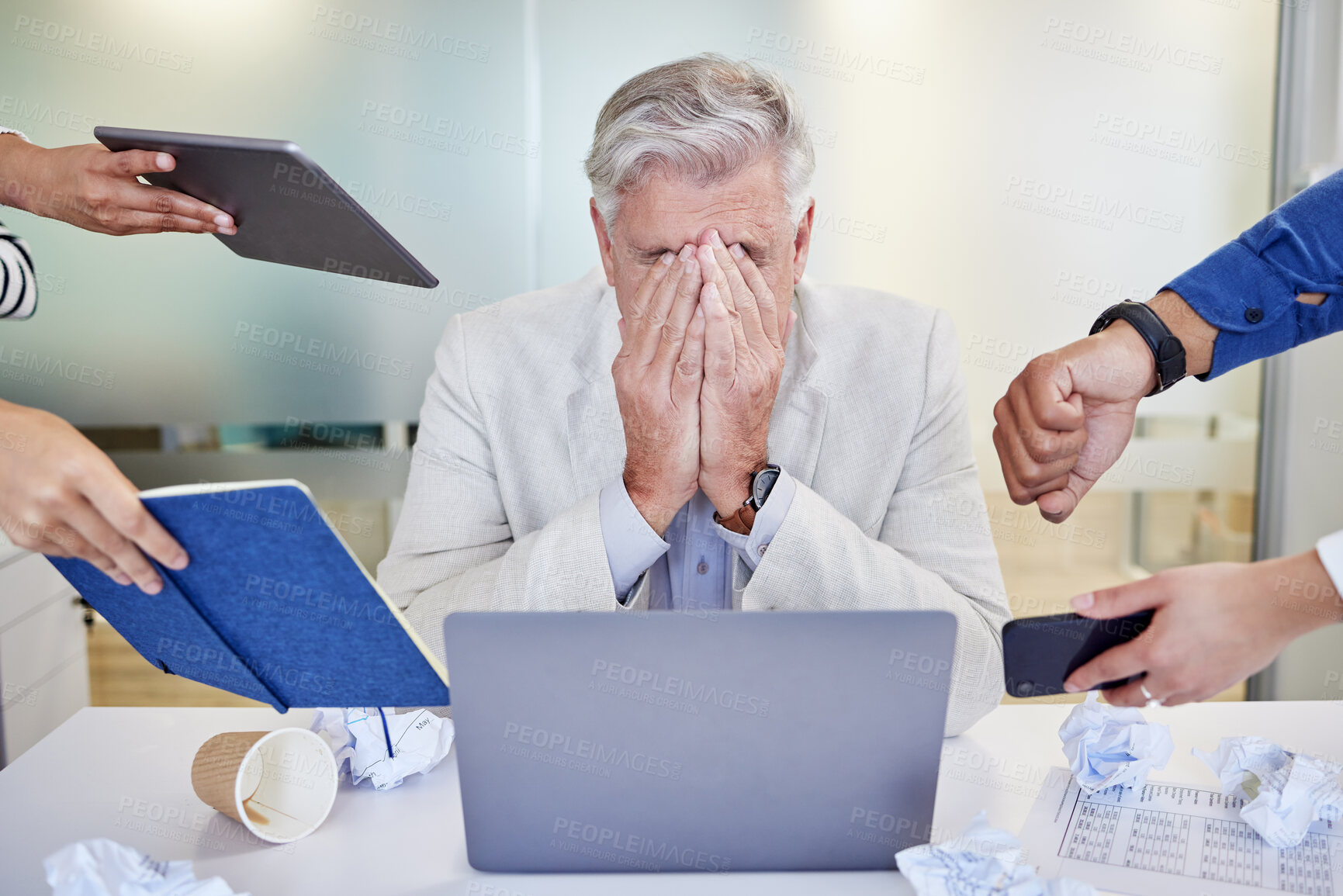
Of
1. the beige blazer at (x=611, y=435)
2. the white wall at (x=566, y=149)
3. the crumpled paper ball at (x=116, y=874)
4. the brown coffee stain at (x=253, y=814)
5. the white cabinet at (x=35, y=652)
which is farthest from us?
the white wall at (x=566, y=149)

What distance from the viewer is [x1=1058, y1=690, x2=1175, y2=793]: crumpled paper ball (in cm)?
96

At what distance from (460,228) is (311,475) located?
757 mm

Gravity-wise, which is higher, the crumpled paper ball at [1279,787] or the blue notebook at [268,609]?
the blue notebook at [268,609]

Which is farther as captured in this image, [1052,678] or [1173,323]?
[1173,323]

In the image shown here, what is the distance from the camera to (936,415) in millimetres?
1482

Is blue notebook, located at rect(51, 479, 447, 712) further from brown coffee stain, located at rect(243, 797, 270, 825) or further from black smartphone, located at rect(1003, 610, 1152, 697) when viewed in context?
black smartphone, located at rect(1003, 610, 1152, 697)

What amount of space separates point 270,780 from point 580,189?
1.89 meters

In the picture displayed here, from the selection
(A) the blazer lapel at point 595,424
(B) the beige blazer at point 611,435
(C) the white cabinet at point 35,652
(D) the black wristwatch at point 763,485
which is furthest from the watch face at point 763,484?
(C) the white cabinet at point 35,652

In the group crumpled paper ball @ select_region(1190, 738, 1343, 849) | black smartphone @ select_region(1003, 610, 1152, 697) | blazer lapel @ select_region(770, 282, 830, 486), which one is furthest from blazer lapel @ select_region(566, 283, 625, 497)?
crumpled paper ball @ select_region(1190, 738, 1343, 849)

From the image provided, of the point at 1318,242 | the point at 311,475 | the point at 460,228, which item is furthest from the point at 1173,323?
the point at 311,475

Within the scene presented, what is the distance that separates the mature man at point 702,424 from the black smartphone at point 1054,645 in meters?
0.27

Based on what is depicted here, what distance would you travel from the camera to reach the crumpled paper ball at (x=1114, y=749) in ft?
3.14

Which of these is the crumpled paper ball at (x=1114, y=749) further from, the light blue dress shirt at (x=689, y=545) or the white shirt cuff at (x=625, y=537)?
the white shirt cuff at (x=625, y=537)

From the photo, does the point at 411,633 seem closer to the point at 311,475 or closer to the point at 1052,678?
the point at 1052,678
